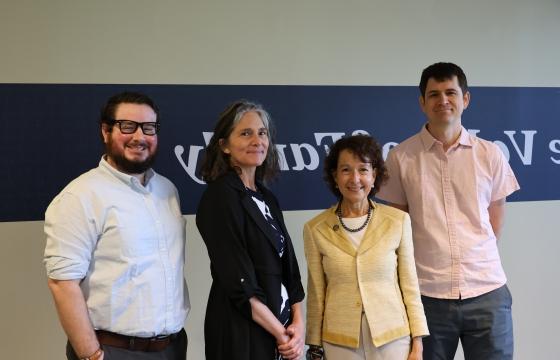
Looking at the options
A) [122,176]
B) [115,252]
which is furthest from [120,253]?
[122,176]

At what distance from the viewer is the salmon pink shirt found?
7.41 ft

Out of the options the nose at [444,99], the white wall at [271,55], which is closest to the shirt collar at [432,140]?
the nose at [444,99]

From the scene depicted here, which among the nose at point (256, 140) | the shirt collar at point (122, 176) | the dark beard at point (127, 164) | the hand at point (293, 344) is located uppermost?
the nose at point (256, 140)

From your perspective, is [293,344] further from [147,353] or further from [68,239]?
[68,239]

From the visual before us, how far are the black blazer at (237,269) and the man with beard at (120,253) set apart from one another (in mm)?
154

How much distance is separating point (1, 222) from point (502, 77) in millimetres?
2905

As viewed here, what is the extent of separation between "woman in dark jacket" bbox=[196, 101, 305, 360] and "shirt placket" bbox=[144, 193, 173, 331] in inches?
5.4

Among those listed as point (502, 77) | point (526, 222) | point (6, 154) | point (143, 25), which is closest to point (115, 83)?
point (143, 25)

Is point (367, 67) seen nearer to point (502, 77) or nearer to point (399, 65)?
point (399, 65)

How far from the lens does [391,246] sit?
200cm

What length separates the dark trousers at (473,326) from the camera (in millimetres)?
2246

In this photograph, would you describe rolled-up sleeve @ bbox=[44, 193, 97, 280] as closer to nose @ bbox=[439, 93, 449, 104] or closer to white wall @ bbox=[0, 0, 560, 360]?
white wall @ bbox=[0, 0, 560, 360]

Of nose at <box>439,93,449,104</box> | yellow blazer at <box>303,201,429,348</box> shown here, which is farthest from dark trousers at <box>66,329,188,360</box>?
nose at <box>439,93,449,104</box>

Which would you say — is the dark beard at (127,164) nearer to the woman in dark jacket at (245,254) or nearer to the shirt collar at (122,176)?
the shirt collar at (122,176)
